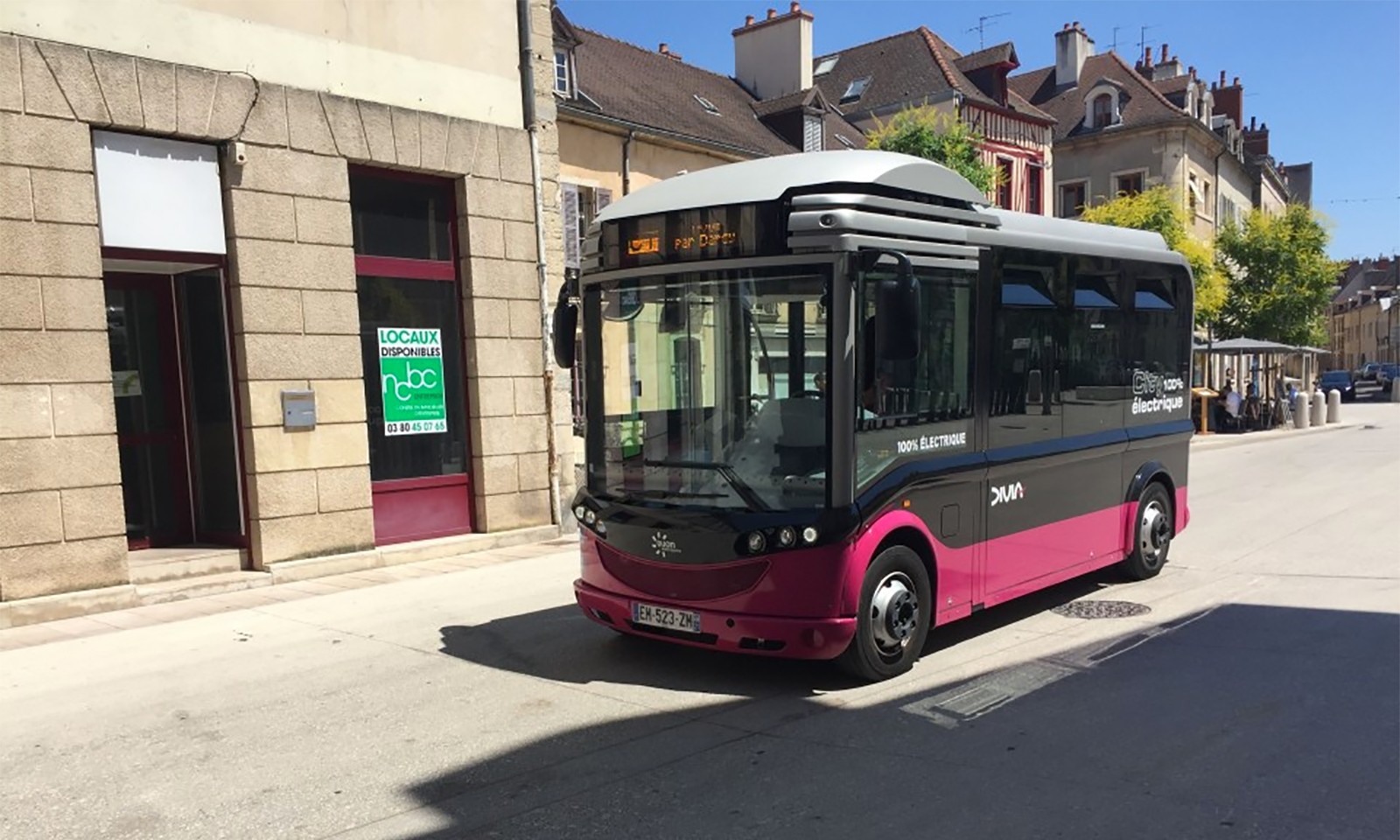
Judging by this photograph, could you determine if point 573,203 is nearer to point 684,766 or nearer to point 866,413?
point 866,413

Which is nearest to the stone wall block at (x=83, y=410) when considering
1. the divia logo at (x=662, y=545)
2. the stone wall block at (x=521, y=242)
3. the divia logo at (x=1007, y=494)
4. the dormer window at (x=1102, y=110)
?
the stone wall block at (x=521, y=242)

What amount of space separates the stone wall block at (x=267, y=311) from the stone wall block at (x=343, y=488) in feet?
4.86

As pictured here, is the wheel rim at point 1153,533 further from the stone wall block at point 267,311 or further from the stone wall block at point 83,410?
the stone wall block at point 83,410

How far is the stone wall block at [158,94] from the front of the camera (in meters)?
8.61

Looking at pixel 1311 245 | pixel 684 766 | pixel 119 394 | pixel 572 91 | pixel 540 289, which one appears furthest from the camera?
pixel 1311 245

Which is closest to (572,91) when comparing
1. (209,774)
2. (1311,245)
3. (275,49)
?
(275,49)

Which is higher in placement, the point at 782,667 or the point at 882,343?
the point at 882,343

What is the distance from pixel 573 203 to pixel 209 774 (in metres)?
13.4

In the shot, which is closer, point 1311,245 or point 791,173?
point 791,173

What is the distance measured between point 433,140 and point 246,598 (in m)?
5.25

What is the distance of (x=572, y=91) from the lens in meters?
18.7

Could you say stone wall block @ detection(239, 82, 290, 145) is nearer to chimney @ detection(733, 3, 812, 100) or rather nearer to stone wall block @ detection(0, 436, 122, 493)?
stone wall block @ detection(0, 436, 122, 493)

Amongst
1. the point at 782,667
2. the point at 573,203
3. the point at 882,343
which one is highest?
the point at 573,203

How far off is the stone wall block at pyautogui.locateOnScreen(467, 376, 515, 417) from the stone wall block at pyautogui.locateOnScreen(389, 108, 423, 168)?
2.52 metres
